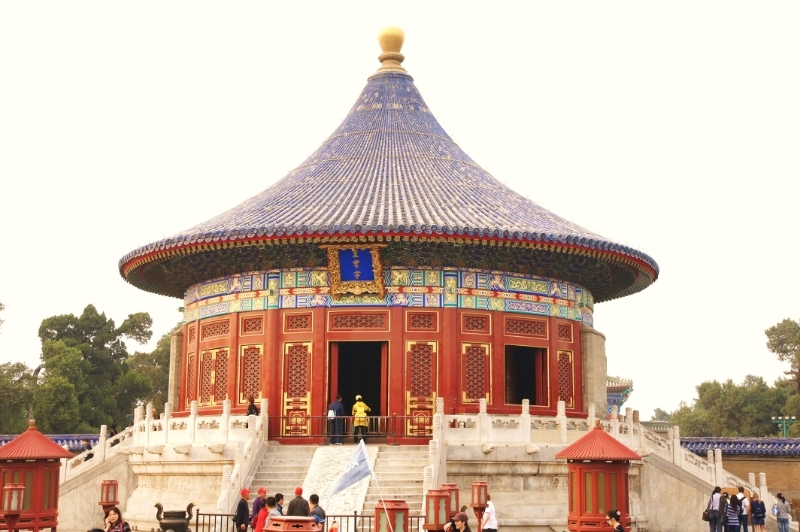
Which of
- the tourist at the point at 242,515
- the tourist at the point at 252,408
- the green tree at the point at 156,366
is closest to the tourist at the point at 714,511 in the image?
the tourist at the point at 242,515

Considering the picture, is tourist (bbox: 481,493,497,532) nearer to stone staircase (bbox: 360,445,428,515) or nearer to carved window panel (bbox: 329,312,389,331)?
stone staircase (bbox: 360,445,428,515)

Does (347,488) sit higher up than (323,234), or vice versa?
(323,234)

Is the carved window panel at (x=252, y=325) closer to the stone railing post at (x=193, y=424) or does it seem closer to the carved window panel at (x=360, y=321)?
the carved window panel at (x=360, y=321)

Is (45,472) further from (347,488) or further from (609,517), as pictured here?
(609,517)

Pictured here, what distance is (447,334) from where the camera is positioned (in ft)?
94.2

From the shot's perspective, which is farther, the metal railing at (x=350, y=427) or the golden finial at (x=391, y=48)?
the golden finial at (x=391, y=48)

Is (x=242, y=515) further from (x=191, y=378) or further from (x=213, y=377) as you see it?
(x=191, y=378)

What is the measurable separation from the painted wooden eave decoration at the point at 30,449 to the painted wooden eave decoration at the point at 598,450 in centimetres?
900

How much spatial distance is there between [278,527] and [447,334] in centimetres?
1533

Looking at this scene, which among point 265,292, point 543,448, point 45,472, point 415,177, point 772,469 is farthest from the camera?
point 772,469

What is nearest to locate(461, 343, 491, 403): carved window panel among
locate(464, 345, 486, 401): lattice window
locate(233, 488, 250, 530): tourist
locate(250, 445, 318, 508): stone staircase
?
locate(464, 345, 486, 401): lattice window

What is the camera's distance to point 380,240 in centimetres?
2819

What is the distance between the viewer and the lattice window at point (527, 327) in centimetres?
2959

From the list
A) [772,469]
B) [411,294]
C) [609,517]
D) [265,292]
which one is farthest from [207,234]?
[772,469]
